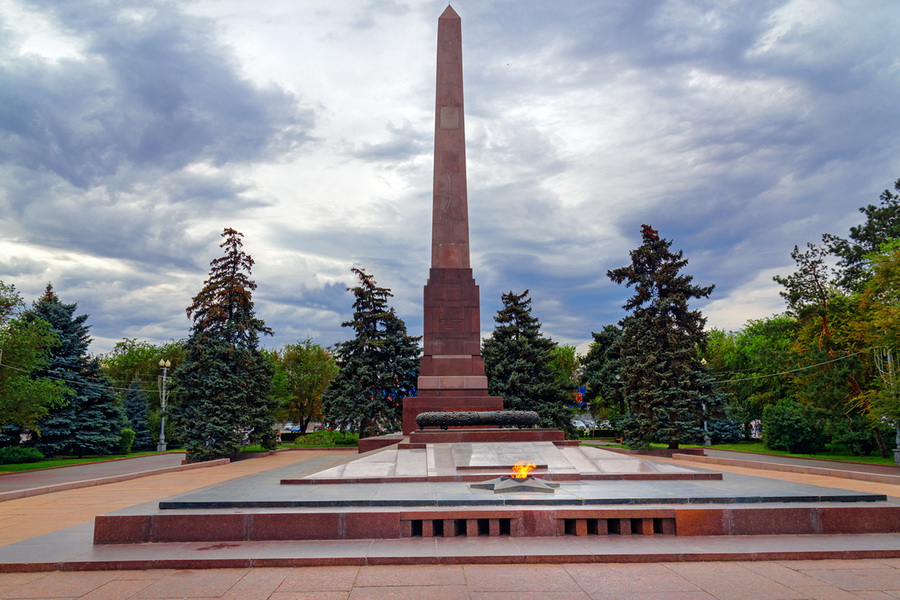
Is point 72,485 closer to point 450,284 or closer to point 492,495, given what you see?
point 450,284

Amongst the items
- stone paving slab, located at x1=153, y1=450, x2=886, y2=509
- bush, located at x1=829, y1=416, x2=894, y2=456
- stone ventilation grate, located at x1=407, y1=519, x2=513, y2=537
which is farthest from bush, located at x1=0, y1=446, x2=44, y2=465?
Answer: bush, located at x1=829, y1=416, x2=894, y2=456

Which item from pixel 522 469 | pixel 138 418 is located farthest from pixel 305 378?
pixel 522 469

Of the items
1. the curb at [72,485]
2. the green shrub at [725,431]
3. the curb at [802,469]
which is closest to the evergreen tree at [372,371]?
the curb at [72,485]

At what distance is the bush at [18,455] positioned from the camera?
79.9ft

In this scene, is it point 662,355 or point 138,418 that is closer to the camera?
point 662,355

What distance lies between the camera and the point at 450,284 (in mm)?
19172

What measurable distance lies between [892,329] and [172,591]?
19.6 metres

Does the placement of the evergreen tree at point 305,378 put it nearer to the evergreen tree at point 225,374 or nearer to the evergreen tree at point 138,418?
the evergreen tree at point 138,418

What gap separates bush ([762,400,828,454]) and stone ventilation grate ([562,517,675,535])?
2059cm

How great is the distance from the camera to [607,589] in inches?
206

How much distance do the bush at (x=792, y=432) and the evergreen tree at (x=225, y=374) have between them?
71.8ft

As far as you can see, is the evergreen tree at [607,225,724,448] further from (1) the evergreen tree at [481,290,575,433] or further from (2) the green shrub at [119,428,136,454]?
(2) the green shrub at [119,428,136,454]

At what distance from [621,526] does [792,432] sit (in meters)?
22.9

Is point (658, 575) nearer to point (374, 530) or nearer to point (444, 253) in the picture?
point (374, 530)
